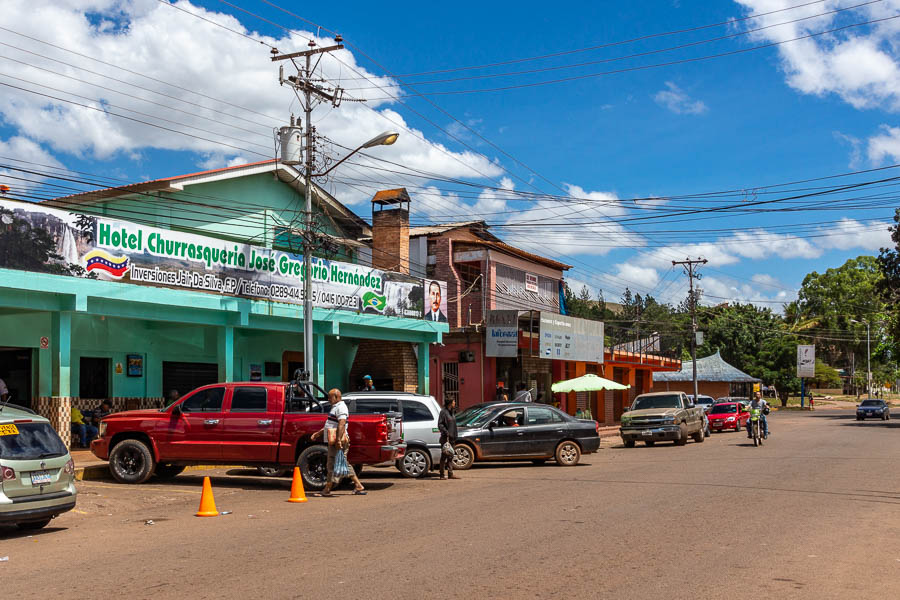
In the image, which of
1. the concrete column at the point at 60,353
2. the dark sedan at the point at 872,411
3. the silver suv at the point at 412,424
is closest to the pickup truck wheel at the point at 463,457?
the silver suv at the point at 412,424

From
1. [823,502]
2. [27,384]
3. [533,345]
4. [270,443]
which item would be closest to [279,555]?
[270,443]

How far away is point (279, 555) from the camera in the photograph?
29.5 feet

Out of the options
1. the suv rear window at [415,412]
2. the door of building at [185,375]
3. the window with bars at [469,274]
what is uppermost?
the window with bars at [469,274]

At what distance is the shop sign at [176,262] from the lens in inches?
676

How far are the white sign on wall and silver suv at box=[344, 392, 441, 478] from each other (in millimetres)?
63080

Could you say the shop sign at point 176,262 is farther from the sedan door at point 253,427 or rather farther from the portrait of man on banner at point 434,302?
the sedan door at point 253,427

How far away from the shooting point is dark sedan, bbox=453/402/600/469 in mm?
20375

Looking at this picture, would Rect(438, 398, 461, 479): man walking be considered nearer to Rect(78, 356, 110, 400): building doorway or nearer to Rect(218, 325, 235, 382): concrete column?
Rect(218, 325, 235, 382): concrete column

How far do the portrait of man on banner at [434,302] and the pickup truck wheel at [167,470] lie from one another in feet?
41.7

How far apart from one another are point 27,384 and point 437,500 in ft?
40.3

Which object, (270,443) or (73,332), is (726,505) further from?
(73,332)

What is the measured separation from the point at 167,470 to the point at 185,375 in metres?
8.19

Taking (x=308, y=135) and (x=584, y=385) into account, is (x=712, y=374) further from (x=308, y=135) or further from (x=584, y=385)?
(x=308, y=135)

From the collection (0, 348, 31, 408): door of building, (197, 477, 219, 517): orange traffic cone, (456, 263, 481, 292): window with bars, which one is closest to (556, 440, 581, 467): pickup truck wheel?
(197, 477, 219, 517): orange traffic cone
